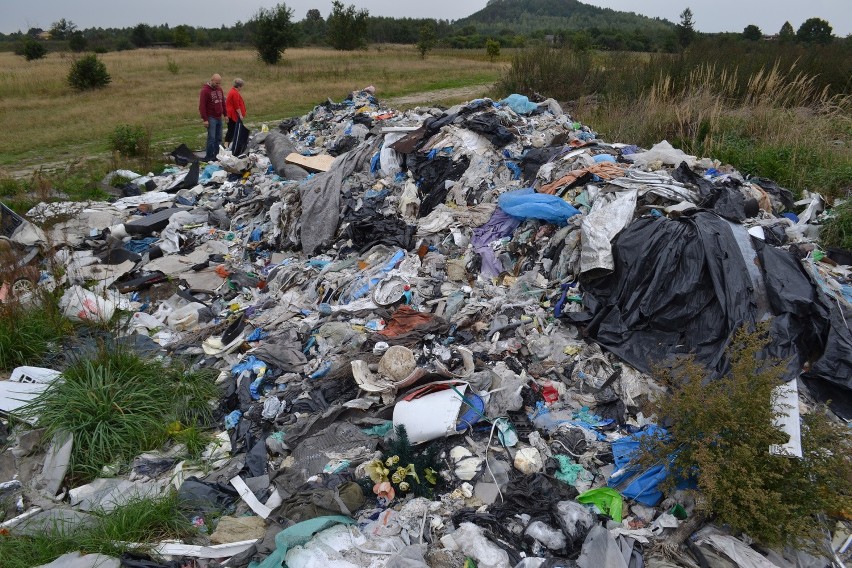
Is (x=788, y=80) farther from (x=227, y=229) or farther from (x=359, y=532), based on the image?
(x=359, y=532)

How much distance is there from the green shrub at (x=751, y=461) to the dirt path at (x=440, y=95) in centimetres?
1427

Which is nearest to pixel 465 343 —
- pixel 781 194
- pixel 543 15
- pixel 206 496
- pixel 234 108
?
pixel 206 496

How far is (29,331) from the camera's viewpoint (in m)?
4.72

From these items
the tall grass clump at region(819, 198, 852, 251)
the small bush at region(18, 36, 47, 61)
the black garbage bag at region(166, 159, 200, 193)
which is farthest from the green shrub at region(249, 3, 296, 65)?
the tall grass clump at region(819, 198, 852, 251)

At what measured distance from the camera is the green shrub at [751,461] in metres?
2.44

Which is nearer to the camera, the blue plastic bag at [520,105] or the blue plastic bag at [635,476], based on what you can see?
the blue plastic bag at [635,476]

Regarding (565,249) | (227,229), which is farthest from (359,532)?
(227,229)

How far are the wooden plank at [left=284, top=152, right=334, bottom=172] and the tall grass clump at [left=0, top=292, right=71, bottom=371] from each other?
14.9 feet

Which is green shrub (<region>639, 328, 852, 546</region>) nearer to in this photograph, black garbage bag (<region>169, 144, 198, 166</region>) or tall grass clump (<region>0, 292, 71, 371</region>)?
tall grass clump (<region>0, 292, 71, 371</region>)

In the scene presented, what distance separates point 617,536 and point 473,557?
71 centimetres

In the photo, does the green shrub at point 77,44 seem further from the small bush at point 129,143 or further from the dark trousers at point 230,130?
the dark trousers at point 230,130

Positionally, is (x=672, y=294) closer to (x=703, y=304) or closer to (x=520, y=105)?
(x=703, y=304)

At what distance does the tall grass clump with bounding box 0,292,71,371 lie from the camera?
459 cm

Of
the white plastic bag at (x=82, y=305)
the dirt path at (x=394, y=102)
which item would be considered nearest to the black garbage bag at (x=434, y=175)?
the white plastic bag at (x=82, y=305)
